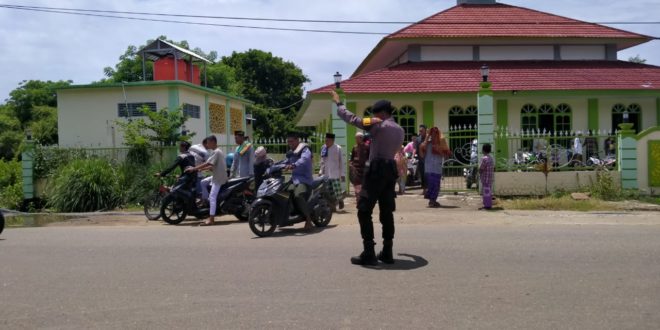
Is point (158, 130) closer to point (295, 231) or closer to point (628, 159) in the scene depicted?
point (295, 231)

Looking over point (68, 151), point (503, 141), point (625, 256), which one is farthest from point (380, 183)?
point (68, 151)

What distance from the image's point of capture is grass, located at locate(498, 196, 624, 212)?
1216 cm

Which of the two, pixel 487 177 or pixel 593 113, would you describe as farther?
pixel 593 113

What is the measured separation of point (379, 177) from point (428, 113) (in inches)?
577

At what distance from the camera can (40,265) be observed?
23.4 feet

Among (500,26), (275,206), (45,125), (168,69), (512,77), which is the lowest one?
(275,206)

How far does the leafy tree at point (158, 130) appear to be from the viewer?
49.4 feet

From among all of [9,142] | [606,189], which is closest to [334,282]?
[606,189]

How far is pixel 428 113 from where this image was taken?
823 inches

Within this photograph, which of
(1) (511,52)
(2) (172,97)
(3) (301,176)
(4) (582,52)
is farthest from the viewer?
(4) (582,52)

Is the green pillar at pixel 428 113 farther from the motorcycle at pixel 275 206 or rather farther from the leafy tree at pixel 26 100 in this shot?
the leafy tree at pixel 26 100

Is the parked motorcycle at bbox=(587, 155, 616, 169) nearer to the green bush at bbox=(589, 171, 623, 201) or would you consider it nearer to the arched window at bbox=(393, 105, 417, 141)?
the green bush at bbox=(589, 171, 623, 201)

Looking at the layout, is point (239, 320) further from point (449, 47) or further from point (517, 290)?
point (449, 47)

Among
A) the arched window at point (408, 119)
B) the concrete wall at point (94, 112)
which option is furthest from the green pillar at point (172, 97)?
the arched window at point (408, 119)
